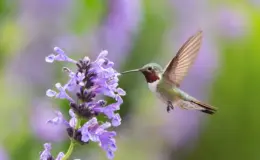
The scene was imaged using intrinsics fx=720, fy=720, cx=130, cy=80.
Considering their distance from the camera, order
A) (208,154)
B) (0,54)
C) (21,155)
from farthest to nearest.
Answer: (208,154), (0,54), (21,155)

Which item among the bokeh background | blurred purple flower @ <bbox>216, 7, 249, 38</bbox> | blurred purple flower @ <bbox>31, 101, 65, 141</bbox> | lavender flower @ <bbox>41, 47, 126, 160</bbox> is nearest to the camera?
lavender flower @ <bbox>41, 47, 126, 160</bbox>

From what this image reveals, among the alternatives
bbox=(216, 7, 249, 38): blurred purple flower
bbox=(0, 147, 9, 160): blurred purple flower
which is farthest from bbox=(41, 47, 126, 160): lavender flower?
bbox=(216, 7, 249, 38): blurred purple flower

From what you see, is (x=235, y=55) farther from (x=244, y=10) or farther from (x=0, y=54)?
(x=0, y=54)

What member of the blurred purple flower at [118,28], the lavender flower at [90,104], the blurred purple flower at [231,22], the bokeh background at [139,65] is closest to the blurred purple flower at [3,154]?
the bokeh background at [139,65]

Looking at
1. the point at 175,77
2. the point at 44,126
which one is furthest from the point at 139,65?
the point at 175,77

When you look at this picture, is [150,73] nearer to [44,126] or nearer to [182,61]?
[182,61]

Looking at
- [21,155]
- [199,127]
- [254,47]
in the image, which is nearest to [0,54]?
[21,155]

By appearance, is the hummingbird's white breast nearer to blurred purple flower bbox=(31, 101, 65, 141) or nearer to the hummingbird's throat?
the hummingbird's throat
